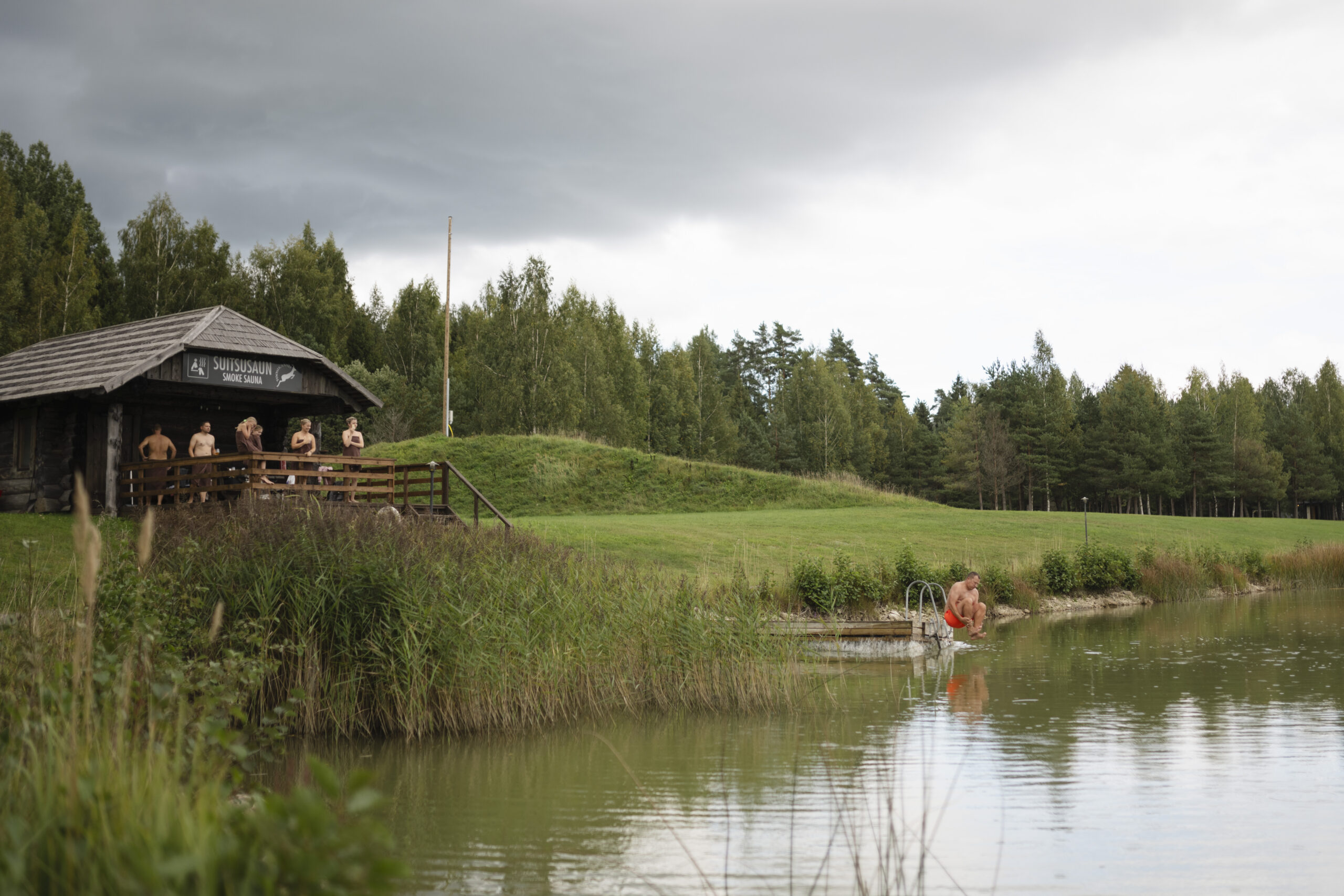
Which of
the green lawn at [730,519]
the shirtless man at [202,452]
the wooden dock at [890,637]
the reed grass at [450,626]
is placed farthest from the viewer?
the green lawn at [730,519]

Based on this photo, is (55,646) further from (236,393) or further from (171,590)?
(236,393)

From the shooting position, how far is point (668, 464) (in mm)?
Answer: 45688

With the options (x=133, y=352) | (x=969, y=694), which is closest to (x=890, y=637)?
(x=969, y=694)

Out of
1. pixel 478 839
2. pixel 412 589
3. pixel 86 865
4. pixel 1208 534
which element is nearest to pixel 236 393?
pixel 412 589

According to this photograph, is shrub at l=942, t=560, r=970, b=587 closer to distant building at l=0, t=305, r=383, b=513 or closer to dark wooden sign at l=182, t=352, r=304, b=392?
distant building at l=0, t=305, r=383, b=513

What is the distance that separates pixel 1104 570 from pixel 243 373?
815 inches

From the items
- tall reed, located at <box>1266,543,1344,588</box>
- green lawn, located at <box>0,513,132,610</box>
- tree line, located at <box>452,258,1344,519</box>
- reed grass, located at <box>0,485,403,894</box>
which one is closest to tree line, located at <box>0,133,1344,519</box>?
tree line, located at <box>452,258,1344,519</box>

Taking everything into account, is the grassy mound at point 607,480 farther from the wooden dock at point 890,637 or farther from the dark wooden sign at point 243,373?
the wooden dock at point 890,637

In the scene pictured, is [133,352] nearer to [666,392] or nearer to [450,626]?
[450,626]

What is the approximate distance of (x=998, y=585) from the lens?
81.9 ft

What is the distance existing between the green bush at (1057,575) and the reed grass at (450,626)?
Answer: 1568 centimetres

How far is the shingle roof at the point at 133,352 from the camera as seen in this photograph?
21953mm

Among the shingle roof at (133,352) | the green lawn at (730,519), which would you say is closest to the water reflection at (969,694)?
the green lawn at (730,519)

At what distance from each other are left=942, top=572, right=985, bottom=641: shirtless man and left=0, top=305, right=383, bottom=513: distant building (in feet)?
44.4
